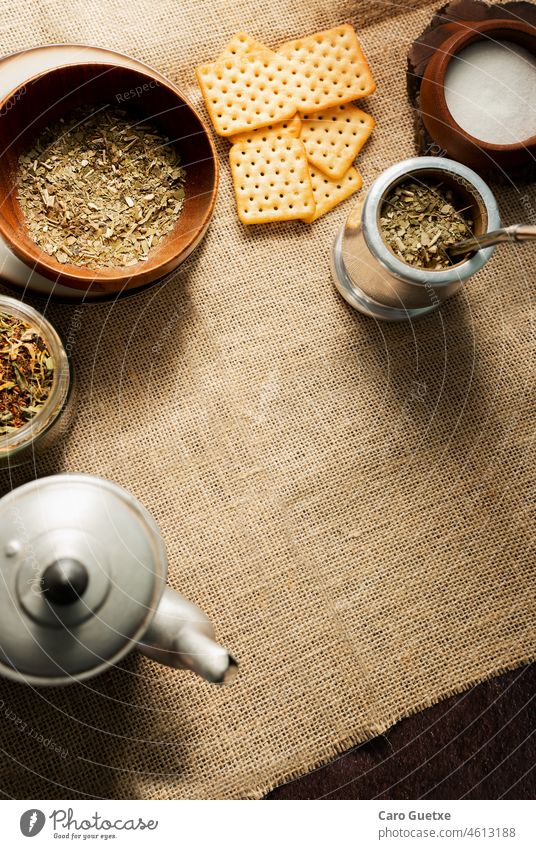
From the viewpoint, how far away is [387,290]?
0.83m

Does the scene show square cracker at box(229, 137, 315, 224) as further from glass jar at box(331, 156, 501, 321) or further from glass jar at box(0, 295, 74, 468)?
glass jar at box(0, 295, 74, 468)

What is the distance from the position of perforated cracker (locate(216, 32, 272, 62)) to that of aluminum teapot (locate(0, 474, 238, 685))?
598 mm

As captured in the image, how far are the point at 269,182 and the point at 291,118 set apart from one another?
0.09 meters

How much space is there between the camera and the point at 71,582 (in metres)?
0.64

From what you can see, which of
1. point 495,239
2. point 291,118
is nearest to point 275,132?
point 291,118

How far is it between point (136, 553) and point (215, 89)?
23.6 inches

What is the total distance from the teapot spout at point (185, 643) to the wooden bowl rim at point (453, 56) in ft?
2.12

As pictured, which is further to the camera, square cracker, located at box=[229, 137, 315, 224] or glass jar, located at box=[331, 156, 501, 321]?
square cracker, located at box=[229, 137, 315, 224]

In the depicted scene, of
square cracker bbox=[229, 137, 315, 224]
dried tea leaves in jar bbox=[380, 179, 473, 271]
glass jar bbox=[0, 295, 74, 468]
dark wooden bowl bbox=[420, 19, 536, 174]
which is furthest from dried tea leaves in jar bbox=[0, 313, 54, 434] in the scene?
dark wooden bowl bbox=[420, 19, 536, 174]

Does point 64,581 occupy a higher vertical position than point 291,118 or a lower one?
lower

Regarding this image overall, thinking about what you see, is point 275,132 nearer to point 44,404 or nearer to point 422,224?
point 422,224

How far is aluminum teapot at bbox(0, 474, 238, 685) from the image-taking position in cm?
66
